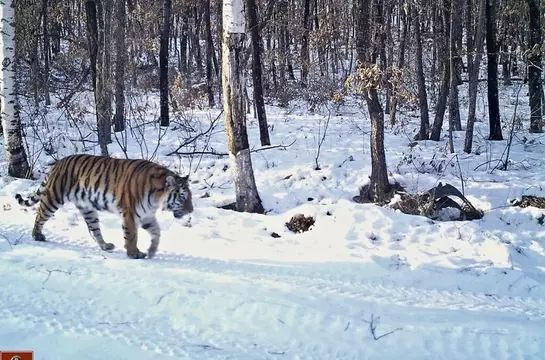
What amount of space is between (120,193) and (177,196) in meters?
0.81

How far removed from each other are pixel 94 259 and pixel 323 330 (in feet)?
10.3

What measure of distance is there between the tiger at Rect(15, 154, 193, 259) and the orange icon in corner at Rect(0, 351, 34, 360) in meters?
2.55

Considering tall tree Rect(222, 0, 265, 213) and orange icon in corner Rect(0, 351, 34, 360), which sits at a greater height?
tall tree Rect(222, 0, 265, 213)

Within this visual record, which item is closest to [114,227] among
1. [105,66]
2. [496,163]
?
[105,66]

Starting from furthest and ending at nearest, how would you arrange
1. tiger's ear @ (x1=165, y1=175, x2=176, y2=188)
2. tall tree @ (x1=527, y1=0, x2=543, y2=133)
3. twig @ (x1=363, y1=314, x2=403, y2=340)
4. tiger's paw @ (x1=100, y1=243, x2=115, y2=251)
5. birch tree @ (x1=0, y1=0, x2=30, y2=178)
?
tall tree @ (x1=527, y1=0, x2=543, y2=133) → birch tree @ (x1=0, y1=0, x2=30, y2=178) → tiger's paw @ (x1=100, y1=243, x2=115, y2=251) → tiger's ear @ (x1=165, y1=175, x2=176, y2=188) → twig @ (x1=363, y1=314, x2=403, y2=340)

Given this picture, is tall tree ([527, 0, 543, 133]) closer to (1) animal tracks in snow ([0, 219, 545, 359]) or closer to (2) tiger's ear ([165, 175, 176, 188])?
(1) animal tracks in snow ([0, 219, 545, 359])

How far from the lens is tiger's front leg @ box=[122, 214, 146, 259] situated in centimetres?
655

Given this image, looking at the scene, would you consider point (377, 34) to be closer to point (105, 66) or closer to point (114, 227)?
point (114, 227)

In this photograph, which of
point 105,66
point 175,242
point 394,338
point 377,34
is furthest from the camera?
point 105,66

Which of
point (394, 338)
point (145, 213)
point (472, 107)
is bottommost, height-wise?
point (394, 338)

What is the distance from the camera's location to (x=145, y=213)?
6.61m

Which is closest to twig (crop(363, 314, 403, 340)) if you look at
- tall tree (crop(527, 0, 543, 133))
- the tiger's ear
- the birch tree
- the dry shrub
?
the tiger's ear

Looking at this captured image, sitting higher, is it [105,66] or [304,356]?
[105,66]

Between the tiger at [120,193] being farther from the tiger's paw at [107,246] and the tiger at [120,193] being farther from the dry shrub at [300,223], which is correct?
the dry shrub at [300,223]
